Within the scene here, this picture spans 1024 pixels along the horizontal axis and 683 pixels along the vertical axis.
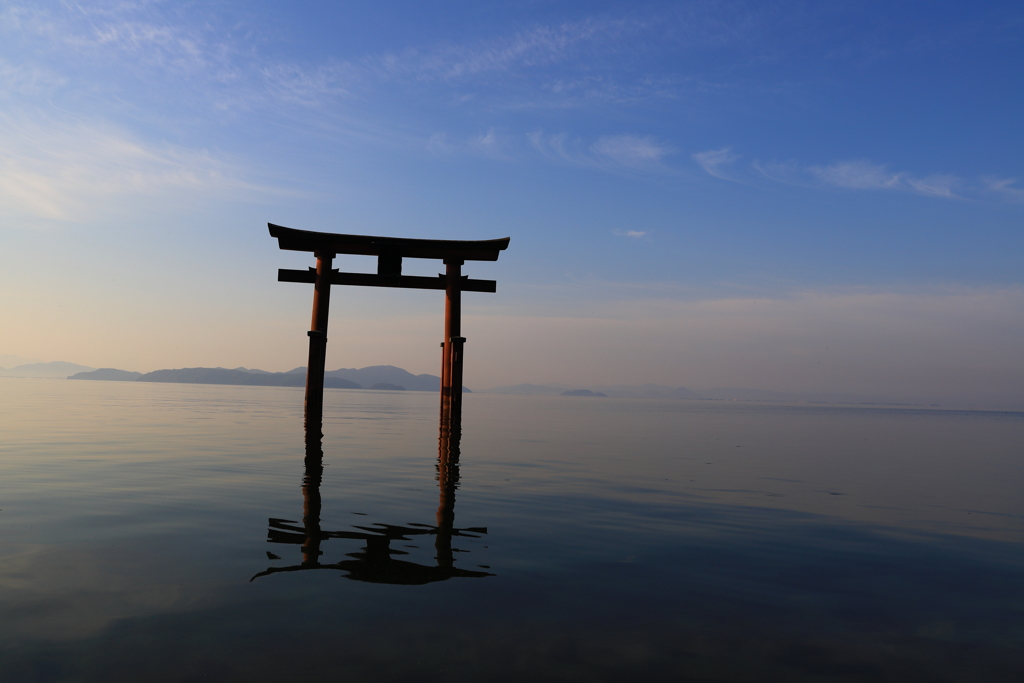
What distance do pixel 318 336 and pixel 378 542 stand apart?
1014cm

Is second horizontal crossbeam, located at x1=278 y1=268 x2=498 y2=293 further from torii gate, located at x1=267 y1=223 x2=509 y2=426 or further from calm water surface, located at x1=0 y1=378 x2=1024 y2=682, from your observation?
calm water surface, located at x1=0 y1=378 x2=1024 y2=682

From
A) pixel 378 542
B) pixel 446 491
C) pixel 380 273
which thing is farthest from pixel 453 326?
pixel 378 542

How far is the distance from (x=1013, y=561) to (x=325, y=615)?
5.71 meters

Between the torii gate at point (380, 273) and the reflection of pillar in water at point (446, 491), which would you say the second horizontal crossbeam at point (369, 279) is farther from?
the reflection of pillar in water at point (446, 491)

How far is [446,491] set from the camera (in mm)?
7637

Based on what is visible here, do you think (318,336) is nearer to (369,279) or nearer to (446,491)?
(369,279)

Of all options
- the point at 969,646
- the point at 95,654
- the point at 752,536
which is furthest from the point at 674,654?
the point at 752,536

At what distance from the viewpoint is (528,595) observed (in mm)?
3830

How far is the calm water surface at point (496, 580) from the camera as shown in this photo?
2.93m

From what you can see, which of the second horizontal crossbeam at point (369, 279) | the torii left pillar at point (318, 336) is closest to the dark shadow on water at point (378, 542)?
the torii left pillar at point (318, 336)

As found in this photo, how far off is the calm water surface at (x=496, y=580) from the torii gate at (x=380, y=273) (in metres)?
5.85

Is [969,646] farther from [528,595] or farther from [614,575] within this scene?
[528,595]

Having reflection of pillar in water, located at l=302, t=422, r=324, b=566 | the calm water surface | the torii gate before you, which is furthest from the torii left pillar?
the calm water surface

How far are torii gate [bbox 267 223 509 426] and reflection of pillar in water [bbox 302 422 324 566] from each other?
2.79 m
